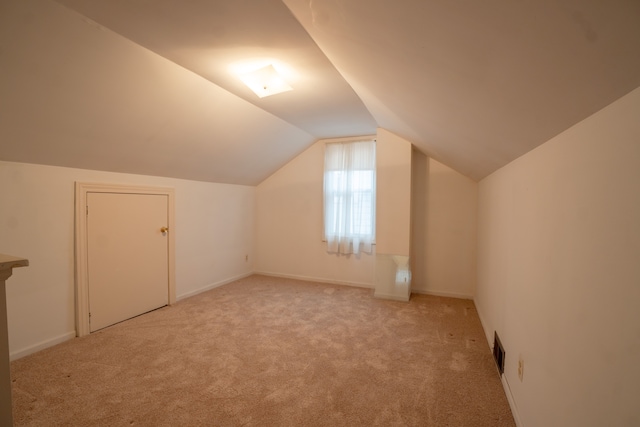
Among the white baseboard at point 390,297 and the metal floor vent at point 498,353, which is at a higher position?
the metal floor vent at point 498,353

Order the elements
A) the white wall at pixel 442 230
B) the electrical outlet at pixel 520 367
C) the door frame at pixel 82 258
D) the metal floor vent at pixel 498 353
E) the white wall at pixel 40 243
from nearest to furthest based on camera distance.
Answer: the electrical outlet at pixel 520 367
the metal floor vent at pixel 498 353
the white wall at pixel 40 243
the door frame at pixel 82 258
the white wall at pixel 442 230

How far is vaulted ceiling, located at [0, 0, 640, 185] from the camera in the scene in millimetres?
707

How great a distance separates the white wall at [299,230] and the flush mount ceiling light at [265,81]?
2.29 metres

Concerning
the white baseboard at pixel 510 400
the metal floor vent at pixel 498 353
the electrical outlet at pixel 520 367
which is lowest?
the white baseboard at pixel 510 400

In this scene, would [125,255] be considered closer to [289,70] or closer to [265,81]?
[265,81]

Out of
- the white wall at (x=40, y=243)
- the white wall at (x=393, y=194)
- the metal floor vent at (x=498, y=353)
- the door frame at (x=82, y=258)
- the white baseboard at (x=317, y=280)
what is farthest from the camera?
the white baseboard at (x=317, y=280)

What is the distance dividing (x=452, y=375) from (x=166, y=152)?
3.42 metres

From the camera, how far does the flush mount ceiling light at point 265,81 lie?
2330 millimetres

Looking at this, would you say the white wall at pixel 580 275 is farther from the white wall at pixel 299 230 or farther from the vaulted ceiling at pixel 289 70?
the white wall at pixel 299 230

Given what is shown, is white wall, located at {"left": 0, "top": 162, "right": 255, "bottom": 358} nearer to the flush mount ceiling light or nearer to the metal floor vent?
the flush mount ceiling light

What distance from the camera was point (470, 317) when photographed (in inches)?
128

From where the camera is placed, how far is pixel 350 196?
14.6ft

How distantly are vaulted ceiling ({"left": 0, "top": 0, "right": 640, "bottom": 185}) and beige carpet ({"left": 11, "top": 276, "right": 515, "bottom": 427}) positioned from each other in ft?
5.35

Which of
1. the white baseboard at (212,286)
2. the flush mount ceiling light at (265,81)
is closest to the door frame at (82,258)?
the white baseboard at (212,286)
